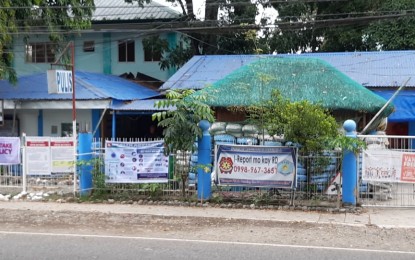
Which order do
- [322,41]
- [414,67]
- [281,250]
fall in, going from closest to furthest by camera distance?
[281,250]
[414,67]
[322,41]

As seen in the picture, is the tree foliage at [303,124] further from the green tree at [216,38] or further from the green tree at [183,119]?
the green tree at [216,38]

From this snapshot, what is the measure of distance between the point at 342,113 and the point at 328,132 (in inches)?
125

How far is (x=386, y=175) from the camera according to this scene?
11.8 meters

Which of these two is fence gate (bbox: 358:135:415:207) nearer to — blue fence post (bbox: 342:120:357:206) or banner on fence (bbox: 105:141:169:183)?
blue fence post (bbox: 342:120:357:206)

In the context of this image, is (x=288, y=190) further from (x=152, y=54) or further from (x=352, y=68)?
(x=152, y=54)

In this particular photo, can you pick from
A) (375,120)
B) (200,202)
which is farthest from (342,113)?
(200,202)

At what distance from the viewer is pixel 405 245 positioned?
28.5ft

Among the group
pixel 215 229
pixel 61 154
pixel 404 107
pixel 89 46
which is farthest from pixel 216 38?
pixel 215 229

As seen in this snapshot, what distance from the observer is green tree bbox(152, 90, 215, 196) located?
39.8ft

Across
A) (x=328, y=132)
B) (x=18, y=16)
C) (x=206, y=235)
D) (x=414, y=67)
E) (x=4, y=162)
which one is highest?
(x=18, y=16)

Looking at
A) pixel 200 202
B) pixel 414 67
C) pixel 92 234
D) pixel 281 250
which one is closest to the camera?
pixel 281 250

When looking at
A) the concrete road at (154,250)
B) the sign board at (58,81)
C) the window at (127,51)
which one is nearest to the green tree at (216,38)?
the window at (127,51)

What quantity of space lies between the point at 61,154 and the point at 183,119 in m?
4.08

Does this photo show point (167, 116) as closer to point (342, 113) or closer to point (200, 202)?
point (200, 202)
